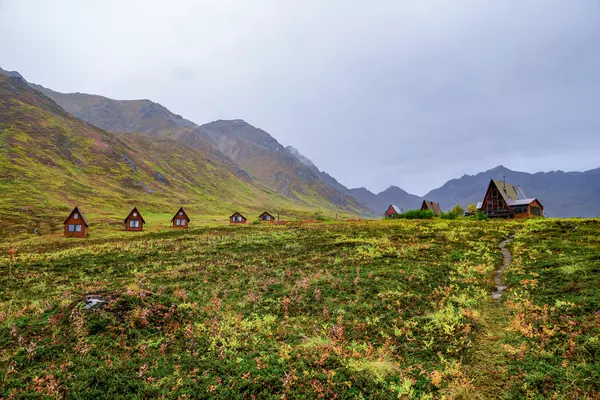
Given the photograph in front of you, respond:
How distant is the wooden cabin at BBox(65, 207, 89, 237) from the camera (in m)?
59.8

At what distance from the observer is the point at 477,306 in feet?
49.1

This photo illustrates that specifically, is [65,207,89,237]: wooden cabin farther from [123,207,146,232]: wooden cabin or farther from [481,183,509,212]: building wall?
[481,183,509,212]: building wall

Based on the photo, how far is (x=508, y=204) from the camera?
78.8 m

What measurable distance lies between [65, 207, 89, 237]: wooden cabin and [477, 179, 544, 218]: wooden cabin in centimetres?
9899

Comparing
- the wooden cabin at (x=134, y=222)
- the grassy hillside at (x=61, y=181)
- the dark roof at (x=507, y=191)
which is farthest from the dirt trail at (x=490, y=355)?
the grassy hillside at (x=61, y=181)

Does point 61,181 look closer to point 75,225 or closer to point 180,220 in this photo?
point 180,220

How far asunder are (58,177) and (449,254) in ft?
506

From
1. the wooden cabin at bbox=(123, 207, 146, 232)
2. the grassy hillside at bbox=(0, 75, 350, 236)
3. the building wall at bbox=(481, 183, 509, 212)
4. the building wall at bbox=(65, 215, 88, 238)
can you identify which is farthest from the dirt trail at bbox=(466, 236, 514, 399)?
the grassy hillside at bbox=(0, 75, 350, 236)

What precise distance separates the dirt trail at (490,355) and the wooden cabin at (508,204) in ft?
251

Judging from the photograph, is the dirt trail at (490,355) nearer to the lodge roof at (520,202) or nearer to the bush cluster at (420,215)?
the bush cluster at (420,215)

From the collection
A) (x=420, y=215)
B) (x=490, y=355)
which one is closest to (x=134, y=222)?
(x=420, y=215)

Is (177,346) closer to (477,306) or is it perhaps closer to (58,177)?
(477,306)

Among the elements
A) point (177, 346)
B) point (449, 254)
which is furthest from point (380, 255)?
point (177, 346)

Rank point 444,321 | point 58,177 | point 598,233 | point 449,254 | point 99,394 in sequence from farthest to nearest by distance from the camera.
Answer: point 58,177 → point 598,233 → point 449,254 → point 444,321 → point 99,394
